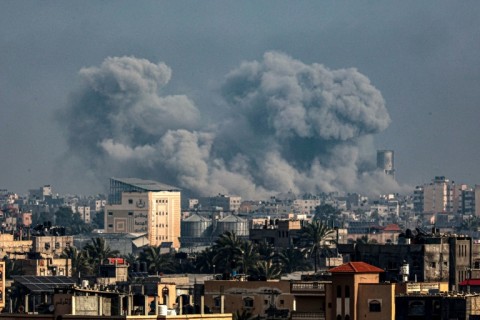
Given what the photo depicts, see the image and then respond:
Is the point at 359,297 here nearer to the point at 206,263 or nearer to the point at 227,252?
the point at 227,252

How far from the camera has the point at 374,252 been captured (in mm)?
138000

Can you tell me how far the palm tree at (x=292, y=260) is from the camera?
182m

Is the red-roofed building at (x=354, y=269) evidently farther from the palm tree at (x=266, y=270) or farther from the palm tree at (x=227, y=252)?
the palm tree at (x=227, y=252)

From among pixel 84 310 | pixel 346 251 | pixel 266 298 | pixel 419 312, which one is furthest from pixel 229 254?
pixel 84 310

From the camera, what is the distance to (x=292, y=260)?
188 meters

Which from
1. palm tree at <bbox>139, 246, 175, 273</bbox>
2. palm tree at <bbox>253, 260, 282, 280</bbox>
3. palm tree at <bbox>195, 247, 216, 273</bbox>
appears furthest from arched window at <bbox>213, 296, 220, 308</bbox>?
palm tree at <bbox>139, 246, 175, 273</bbox>

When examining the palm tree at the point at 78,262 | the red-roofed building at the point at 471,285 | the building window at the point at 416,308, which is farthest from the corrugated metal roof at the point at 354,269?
the palm tree at the point at 78,262

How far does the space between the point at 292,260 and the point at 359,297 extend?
98230 millimetres

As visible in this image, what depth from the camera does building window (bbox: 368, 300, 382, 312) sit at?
89188mm

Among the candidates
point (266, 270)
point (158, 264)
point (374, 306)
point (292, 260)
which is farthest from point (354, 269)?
point (158, 264)

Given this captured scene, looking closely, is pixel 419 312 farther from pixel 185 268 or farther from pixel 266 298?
pixel 185 268

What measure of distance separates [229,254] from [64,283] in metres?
42.2

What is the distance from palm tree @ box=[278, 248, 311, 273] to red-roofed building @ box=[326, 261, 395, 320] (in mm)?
87768

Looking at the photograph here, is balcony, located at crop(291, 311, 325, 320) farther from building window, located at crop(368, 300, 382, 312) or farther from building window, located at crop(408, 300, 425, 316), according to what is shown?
building window, located at crop(368, 300, 382, 312)
